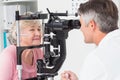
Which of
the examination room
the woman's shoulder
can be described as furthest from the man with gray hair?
the woman's shoulder

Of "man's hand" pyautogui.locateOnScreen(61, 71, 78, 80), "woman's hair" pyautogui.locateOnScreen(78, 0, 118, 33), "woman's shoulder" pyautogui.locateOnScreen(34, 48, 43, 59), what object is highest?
"woman's hair" pyautogui.locateOnScreen(78, 0, 118, 33)

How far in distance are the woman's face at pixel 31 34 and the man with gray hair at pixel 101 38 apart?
255 millimetres

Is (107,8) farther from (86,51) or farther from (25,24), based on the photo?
(86,51)

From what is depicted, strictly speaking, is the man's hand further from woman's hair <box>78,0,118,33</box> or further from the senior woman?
woman's hair <box>78,0,118,33</box>

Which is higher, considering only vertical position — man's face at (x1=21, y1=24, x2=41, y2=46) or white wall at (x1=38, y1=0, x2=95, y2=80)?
man's face at (x1=21, y1=24, x2=41, y2=46)

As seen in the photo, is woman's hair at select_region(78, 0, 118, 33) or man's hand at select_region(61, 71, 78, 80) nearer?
woman's hair at select_region(78, 0, 118, 33)

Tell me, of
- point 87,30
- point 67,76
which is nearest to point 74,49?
point 67,76

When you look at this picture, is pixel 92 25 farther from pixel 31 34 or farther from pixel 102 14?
pixel 31 34

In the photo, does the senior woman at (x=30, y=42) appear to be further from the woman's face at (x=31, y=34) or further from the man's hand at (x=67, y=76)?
the man's hand at (x=67, y=76)

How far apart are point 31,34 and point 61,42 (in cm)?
21

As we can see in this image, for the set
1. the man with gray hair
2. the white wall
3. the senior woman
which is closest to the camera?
the man with gray hair

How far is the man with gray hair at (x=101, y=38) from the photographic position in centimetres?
122

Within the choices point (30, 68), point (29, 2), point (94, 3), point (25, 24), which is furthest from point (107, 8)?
point (29, 2)

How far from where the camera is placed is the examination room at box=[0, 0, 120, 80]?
1.24 meters
